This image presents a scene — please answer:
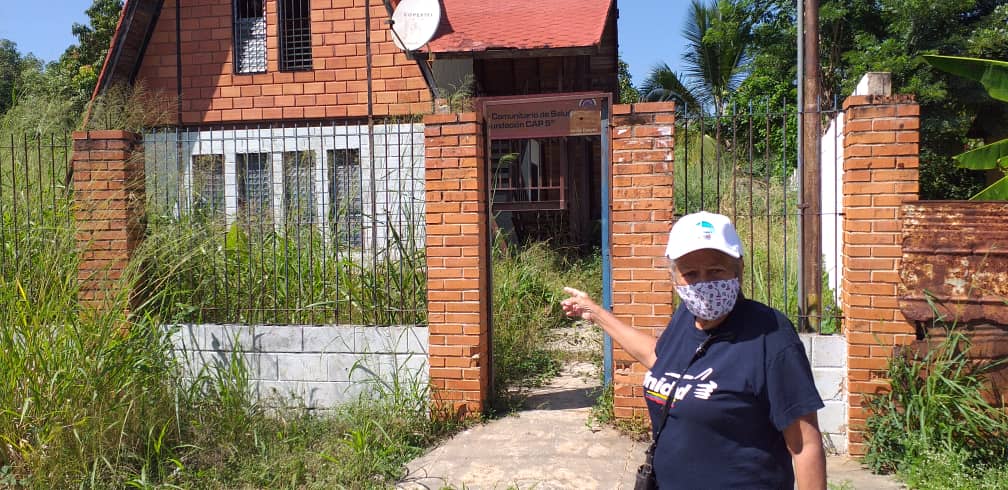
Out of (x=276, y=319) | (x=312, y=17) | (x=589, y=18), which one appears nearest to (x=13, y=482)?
(x=276, y=319)

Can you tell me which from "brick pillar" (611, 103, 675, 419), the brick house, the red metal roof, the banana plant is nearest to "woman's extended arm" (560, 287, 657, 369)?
"brick pillar" (611, 103, 675, 419)

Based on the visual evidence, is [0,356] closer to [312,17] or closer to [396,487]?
[396,487]

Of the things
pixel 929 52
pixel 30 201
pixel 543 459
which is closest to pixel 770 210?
pixel 543 459

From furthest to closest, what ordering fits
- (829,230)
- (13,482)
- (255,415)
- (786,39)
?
(786,39) → (829,230) → (255,415) → (13,482)

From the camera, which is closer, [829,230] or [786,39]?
[829,230]

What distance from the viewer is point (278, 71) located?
10.6 meters

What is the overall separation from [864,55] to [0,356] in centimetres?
1539

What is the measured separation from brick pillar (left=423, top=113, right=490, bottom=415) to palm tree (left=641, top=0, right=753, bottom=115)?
16.8 metres

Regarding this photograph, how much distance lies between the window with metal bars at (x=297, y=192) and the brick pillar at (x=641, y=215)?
2.24m

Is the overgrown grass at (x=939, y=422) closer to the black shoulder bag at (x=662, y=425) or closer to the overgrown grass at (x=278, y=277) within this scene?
the black shoulder bag at (x=662, y=425)

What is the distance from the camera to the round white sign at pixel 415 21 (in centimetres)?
724

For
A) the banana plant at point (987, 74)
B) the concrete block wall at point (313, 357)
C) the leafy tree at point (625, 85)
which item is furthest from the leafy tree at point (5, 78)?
the leafy tree at point (625, 85)

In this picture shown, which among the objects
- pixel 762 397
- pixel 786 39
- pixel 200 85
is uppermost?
pixel 786 39

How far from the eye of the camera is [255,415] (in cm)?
491
